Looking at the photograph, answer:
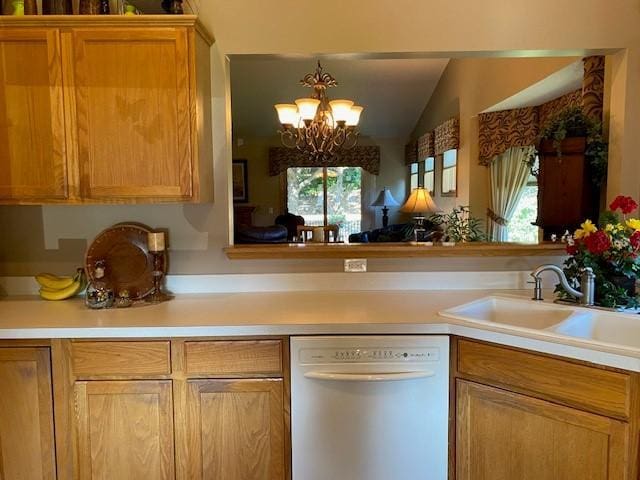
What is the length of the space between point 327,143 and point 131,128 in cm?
294

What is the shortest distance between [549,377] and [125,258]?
1858mm

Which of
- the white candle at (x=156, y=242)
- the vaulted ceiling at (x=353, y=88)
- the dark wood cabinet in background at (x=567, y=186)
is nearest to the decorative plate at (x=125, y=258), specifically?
the white candle at (x=156, y=242)

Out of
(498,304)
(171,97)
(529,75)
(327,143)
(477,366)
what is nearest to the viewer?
(477,366)

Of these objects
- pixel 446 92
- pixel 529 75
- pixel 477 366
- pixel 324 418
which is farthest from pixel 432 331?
pixel 446 92

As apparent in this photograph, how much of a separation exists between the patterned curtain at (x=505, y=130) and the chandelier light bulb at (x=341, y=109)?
1.81m

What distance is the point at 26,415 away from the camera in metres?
1.72

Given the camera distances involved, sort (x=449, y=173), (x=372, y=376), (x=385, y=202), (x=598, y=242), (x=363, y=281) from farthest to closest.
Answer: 1. (x=385, y=202)
2. (x=449, y=173)
3. (x=363, y=281)
4. (x=598, y=242)
5. (x=372, y=376)

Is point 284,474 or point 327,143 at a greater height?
point 327,143

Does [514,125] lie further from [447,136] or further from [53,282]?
[53,282]

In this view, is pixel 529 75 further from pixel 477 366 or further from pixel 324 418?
pixel 324 418

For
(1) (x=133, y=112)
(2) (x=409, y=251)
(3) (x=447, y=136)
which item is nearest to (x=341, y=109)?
(2) (x=409, y=251)

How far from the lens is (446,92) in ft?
21.8

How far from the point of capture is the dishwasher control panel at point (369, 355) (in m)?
1.69

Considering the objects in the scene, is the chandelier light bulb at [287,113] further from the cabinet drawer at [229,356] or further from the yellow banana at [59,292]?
the cabinet drawer at [229,356]
